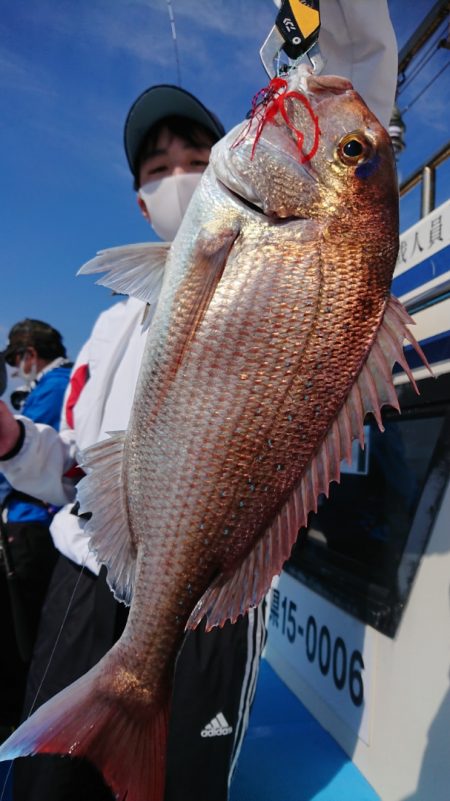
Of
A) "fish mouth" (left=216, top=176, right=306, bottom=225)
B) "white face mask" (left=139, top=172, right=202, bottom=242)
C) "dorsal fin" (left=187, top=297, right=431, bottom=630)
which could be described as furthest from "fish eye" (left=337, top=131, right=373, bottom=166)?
"white face mask" (left=139, top=172, right=202, bottom=242)

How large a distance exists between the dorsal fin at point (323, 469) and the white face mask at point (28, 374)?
361 cm

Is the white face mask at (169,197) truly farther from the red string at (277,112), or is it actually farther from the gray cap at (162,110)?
the red string at (277,112)

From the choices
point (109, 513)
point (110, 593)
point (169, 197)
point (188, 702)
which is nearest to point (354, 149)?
point (169, 197)

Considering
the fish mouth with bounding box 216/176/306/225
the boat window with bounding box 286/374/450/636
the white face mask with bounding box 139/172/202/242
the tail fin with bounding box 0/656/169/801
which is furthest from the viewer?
the boat window with bounding box 286/374/450/636

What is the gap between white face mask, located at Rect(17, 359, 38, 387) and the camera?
4.43 m

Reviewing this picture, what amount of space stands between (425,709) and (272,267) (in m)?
1.80

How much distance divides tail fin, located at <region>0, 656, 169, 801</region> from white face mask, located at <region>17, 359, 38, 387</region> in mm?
3569

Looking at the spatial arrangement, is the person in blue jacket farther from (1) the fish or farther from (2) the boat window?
(1) the fish

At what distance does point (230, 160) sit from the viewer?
123 cm

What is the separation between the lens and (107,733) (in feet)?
3.59

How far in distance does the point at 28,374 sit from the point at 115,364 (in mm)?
2919

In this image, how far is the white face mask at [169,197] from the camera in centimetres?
184

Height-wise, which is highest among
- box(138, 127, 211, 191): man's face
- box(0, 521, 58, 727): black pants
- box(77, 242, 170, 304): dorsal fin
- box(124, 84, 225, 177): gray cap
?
box(124, 84, 225, 177): gray cap

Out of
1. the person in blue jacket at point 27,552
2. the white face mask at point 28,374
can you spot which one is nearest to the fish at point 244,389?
the person in blue jacket at point 27,552
